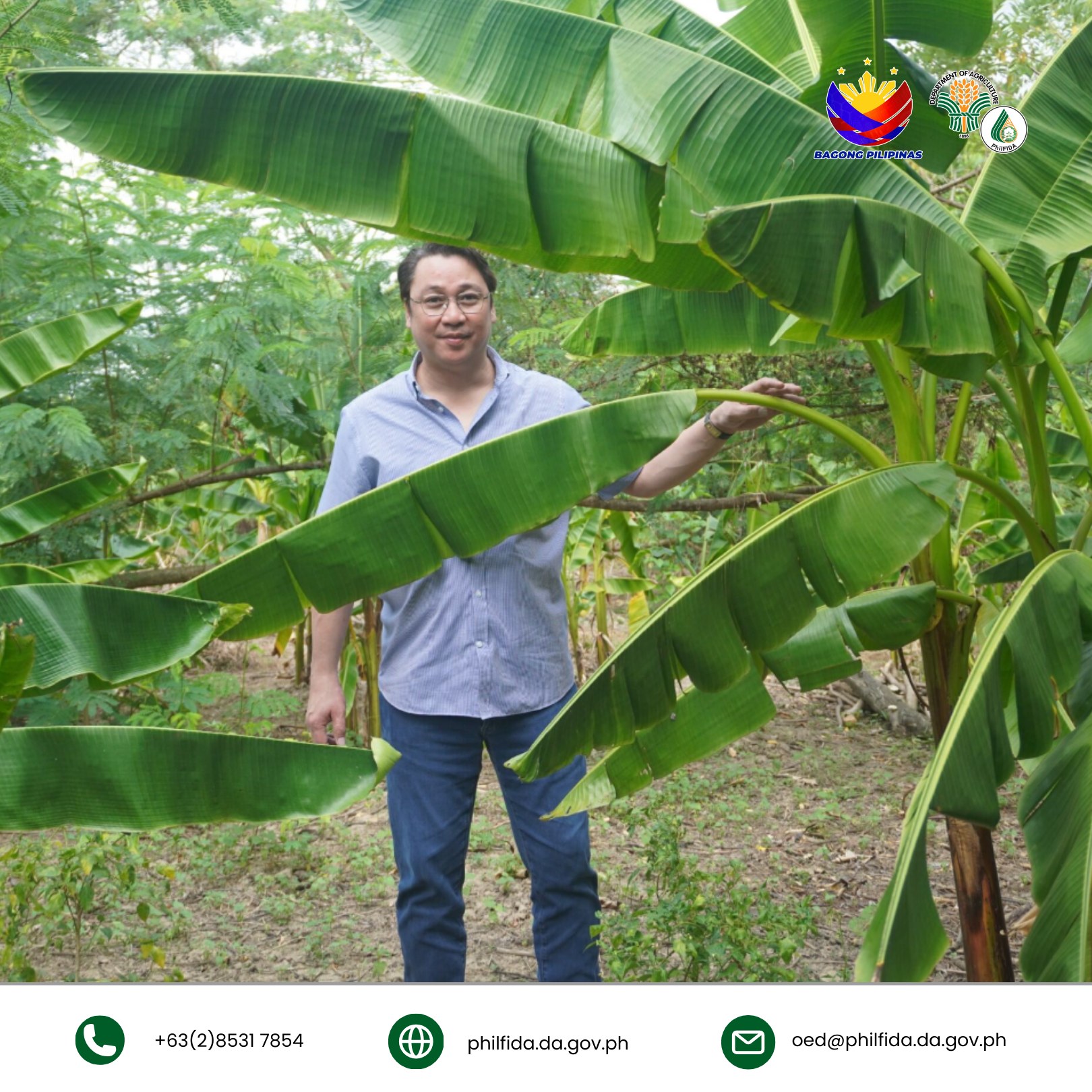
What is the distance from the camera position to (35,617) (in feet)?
5.39

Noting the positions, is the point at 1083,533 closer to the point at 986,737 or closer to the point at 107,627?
the point at 986,737

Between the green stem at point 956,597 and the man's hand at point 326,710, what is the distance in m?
1.33

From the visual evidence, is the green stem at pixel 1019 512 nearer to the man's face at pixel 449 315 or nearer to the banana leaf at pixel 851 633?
the banana leaf at pixel 851 633

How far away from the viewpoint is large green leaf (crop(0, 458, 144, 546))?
343 centimetres

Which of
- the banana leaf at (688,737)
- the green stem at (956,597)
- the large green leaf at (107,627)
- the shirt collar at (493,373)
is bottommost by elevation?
the banana leaf at (688,737)

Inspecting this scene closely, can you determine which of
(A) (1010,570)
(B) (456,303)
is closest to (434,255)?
(B) (456,303)

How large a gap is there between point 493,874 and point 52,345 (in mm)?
2502

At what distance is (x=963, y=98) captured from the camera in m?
2.02

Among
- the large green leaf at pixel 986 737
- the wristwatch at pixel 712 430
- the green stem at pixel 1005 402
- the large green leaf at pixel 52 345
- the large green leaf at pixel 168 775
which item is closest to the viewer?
the large green leaf at pixel 986 737

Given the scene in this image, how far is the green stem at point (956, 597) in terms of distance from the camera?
206 cm

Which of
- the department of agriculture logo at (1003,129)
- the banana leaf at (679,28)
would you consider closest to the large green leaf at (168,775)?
the banana leaf at (679,28)

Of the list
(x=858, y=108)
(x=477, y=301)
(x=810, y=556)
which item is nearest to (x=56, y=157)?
(x=477, y=301)

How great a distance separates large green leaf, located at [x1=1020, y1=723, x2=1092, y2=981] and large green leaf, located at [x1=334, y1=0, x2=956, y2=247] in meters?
0.97

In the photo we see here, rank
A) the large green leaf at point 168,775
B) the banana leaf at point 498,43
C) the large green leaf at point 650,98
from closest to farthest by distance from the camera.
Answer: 1. the large green leaf at point 168,775
2. the large green leaf at point 650,98
3. the banana leaf at point 498,43
